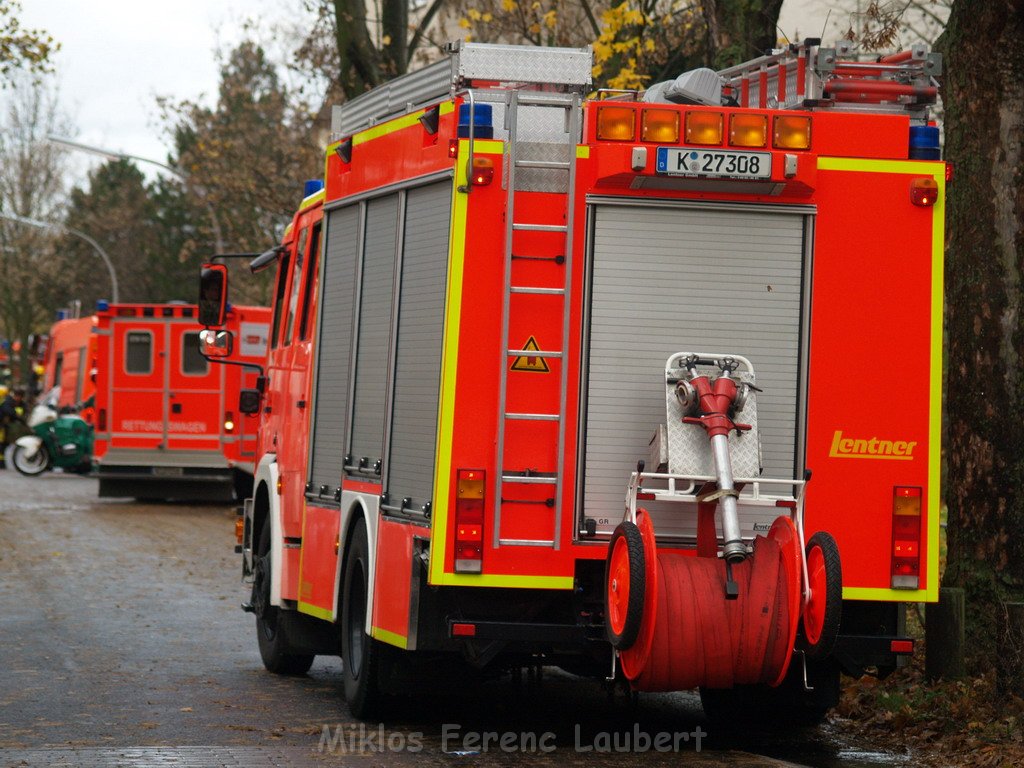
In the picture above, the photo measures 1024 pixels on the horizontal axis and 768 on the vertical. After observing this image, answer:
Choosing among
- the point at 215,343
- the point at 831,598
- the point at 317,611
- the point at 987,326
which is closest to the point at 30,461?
the point at 215,343

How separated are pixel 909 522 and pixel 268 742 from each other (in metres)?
3.06

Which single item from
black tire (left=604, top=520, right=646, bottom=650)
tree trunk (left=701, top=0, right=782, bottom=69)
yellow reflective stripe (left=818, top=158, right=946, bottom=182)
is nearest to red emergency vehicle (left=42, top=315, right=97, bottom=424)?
tree trunk (left=701, top=0, right=782, bottom=69)

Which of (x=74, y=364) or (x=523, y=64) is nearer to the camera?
(x=523, y=64)

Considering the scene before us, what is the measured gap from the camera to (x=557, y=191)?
8016mm

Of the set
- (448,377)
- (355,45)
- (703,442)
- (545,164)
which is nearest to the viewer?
(703,442)

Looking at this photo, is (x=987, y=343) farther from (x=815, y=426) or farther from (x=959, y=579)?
(x=815, y=426)

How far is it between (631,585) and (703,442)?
0.80m

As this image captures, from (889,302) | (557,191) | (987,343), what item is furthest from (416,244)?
(987,343)

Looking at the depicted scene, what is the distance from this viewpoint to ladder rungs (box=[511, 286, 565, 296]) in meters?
7.94

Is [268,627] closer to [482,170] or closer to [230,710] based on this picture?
[230,710]

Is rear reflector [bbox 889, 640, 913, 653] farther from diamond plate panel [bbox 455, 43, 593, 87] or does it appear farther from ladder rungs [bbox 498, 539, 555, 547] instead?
diamond plate panel [bbox 455, 43, 593, 87]

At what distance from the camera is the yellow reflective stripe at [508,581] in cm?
783

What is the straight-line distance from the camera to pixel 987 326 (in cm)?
959

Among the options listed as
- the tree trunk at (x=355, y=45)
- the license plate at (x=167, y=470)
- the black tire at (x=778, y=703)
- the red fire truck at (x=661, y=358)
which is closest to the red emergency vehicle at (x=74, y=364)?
the license plate at (x=167, y=470)
